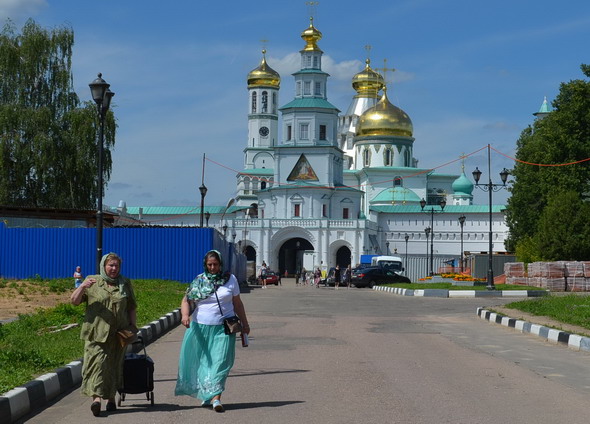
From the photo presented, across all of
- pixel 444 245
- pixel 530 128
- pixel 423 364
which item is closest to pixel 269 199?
pixel 444 245

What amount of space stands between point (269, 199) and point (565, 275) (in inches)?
2358

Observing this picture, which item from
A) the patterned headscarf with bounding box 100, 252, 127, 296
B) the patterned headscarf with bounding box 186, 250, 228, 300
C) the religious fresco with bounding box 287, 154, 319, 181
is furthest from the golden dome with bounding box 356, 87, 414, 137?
the patterned headscarf with bounding box 100, 252, 127, 296

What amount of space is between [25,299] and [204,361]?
1429cm

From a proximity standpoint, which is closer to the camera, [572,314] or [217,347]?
[217,347]

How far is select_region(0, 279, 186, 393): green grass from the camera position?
9.23 meters

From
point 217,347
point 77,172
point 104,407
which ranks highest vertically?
point 77,172

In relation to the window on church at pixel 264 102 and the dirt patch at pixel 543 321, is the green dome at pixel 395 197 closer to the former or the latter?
the window on church at pixel 264 102

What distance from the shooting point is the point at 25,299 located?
70.7 ft

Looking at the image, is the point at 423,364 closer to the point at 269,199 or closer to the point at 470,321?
the point at 470,321

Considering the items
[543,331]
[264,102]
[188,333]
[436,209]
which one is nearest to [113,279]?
[188,333]

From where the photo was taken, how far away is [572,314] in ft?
59.3

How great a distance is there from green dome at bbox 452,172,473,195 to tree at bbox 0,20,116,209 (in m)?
72.9

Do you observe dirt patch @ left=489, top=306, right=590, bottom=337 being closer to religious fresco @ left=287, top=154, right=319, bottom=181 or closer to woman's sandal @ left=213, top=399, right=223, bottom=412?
woman's sandal @ left=213, top=399, right=223, bottom=412

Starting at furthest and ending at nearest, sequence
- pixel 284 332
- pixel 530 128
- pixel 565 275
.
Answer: pixel 530 128 → pixel 565 275 → pixel 284 332
